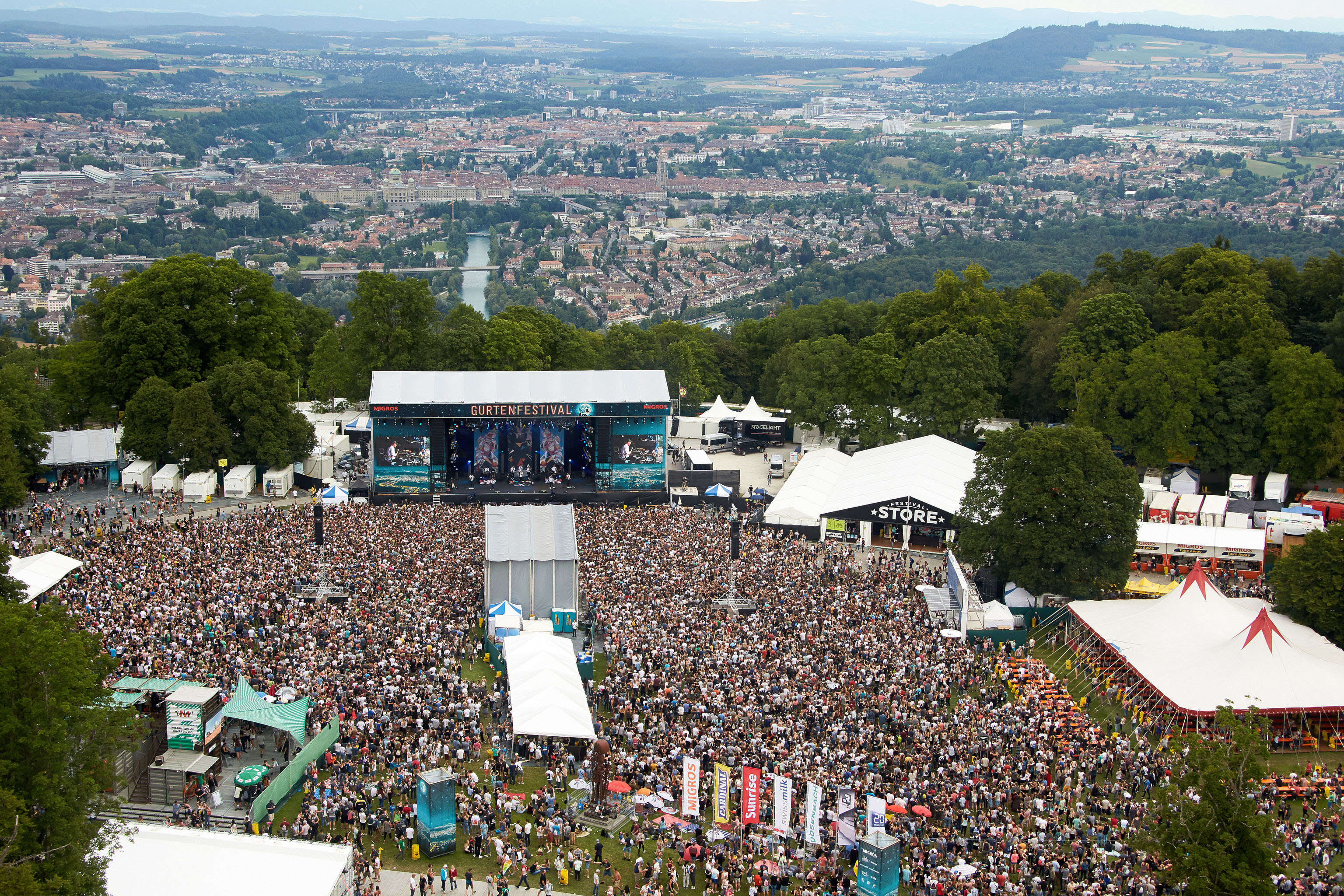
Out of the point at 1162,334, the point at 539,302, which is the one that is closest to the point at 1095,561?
the point at 1162,334

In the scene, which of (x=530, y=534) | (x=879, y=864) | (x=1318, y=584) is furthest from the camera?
(x=530, y=534)

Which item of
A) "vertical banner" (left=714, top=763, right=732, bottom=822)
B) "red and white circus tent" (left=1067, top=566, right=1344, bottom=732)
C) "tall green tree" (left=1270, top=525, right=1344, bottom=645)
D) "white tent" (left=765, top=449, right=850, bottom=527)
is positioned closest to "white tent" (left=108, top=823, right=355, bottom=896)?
"vertical banner" (left=714, top=763, right=732, bottom=822)

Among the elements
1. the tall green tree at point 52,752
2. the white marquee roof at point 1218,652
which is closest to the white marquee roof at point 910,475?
the white marquee roof at point 1218,652

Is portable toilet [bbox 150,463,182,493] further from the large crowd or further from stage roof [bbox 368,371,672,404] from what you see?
stage roof [bbox 368,371,672,404]

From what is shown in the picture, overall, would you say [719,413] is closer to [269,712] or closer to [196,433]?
[196,433]

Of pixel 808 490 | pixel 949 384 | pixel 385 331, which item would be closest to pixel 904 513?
pixel 808 490

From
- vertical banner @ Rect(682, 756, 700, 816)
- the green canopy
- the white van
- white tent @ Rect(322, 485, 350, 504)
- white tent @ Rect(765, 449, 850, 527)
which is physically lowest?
the white van

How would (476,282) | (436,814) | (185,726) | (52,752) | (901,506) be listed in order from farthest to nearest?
(476,282), (901,506), (185,726), (436,814), (52,752)

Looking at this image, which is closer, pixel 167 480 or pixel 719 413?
pixel 167 480
